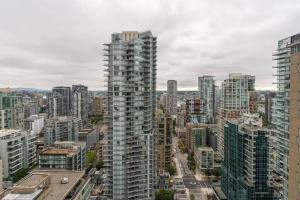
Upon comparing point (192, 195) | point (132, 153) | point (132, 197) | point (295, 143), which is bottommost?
point (192, 195)

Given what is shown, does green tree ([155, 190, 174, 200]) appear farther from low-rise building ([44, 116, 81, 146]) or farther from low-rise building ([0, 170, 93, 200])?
low-rise building ([44, 116, 81, 146])

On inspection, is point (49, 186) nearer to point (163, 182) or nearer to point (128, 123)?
point (128, 123)

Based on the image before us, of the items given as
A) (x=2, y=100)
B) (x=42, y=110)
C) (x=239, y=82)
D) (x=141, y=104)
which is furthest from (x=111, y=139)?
(x=42, y=110)

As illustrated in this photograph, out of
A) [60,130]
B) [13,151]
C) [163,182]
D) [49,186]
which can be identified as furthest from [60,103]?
[49,186]

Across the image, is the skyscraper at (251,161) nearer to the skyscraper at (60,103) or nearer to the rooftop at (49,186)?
the rooftop at (49,186)

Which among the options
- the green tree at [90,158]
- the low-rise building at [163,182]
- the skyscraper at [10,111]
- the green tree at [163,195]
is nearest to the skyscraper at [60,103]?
the skyscraper at [10,111]

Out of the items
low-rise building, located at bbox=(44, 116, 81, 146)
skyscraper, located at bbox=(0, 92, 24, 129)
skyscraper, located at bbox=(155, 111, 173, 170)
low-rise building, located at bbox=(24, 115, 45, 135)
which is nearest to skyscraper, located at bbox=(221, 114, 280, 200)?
skyscraper, located at bbox=(155, 111, 173, 170)

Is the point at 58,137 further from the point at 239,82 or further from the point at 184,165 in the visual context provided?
the point at 239,82
